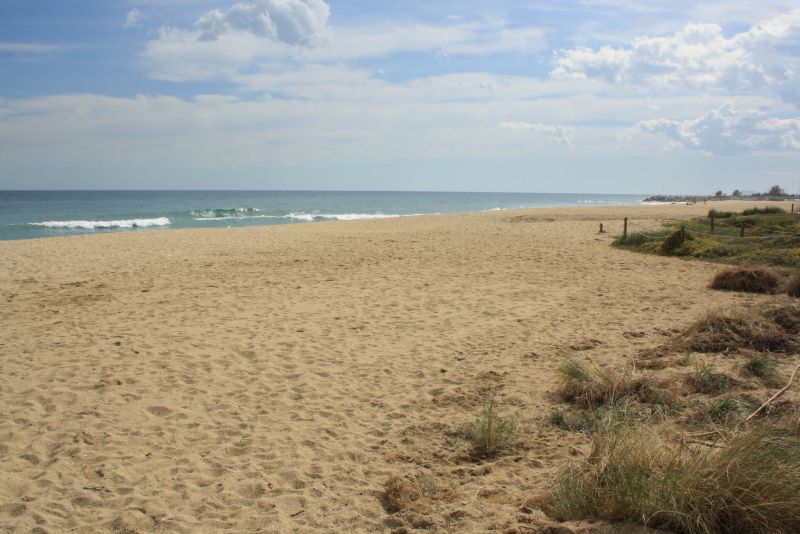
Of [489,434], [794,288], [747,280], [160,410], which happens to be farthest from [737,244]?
[160,410]

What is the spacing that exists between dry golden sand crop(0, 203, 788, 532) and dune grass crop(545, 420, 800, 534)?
0.37m

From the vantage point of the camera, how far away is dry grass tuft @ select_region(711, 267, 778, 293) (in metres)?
9.53

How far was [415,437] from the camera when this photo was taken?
4.35m

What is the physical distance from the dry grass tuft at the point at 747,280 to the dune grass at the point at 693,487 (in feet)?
24.5

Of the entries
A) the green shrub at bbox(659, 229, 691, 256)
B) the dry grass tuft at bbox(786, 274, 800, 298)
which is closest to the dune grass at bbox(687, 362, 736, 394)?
the dry grass tuft at bbox(786, 274, 800, 298)

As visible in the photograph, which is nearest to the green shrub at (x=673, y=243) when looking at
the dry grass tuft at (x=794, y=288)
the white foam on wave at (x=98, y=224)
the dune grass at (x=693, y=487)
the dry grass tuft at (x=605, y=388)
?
the dry grass tuft at (x=794, y=288)

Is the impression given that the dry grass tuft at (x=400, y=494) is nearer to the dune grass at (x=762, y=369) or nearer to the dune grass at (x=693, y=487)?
the dune grass at (x=693, y=487)

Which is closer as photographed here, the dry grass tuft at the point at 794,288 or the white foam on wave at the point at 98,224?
the dry grass tuft at the point at 794,288

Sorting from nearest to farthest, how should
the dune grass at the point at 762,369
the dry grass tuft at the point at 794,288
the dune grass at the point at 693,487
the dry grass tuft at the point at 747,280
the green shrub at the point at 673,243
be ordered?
the dune grass at the point at 693,487 → the dune grass at the point at 762,369 → the dry grass tuft at the point at 794,288 → the dry grass tuft at the point at 747,280 → the green shrub at the point at 673,243

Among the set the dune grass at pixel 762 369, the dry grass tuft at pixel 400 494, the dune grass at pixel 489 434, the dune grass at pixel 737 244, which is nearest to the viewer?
the dry grass tuft at pixel 400 494

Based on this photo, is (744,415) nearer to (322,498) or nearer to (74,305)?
(322,498)

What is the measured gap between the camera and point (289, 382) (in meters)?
5.56

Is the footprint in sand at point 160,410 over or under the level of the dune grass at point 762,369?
under

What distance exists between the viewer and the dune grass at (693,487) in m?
2.52
